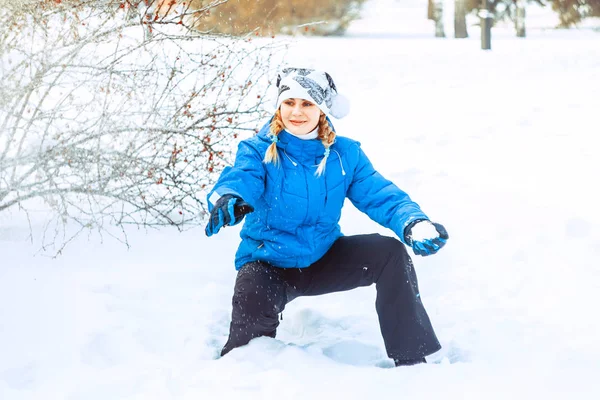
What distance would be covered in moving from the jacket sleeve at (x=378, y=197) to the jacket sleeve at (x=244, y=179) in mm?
413

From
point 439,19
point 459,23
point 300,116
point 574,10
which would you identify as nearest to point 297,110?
point 300,116

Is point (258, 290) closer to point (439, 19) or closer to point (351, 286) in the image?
point (351, 286)

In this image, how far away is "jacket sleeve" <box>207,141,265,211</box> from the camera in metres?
2.57

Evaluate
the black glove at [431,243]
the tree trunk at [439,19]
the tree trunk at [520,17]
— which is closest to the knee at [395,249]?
the black glove at [431,243]

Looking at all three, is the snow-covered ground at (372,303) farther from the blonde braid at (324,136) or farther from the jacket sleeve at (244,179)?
the blonde braid at (324,136)

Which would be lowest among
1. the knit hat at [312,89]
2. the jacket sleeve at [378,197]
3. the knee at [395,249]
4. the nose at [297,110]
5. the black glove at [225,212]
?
the knee at [395,249]

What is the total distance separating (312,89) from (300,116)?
0.38ft

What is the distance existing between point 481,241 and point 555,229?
42cm

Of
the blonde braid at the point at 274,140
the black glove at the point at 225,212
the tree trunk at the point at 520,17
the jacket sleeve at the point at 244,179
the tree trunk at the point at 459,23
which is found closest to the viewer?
the black glove at the point at 225,212

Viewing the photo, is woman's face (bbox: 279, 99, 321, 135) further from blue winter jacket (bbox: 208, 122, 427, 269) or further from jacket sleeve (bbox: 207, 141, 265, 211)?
jacket sleeve (bbox: 207, 141, 265, 211)

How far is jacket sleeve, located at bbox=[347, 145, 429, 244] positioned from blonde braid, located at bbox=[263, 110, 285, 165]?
1.13ft

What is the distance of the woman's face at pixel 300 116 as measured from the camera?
2.74 m

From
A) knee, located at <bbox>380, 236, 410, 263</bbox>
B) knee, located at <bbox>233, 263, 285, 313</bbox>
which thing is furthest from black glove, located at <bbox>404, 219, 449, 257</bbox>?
knee, located at <bbox>233, 263, 285, 313</bbox>

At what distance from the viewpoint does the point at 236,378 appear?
233 centimetres
